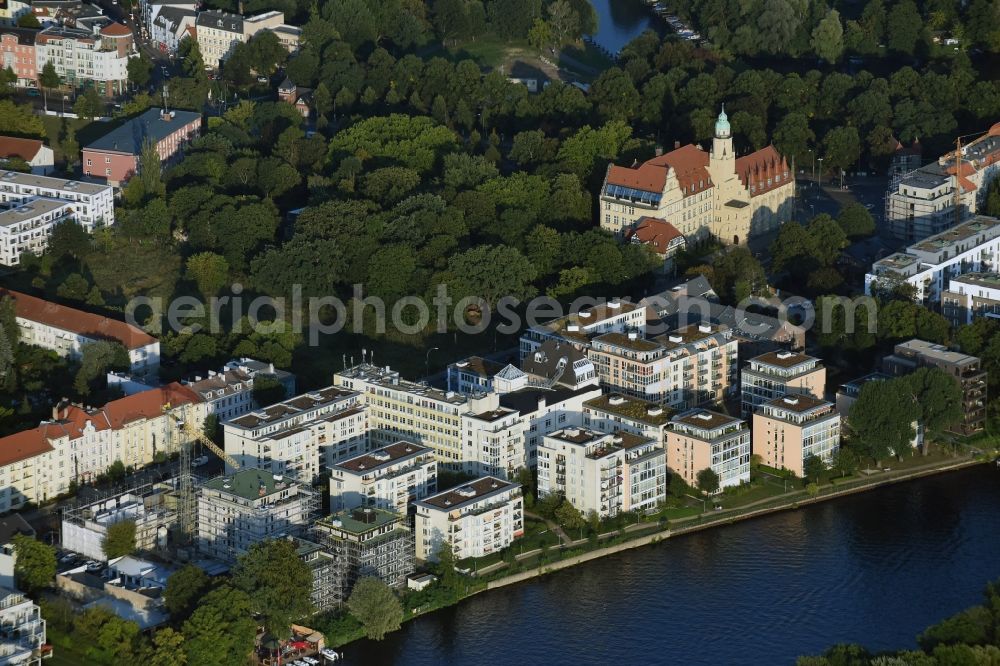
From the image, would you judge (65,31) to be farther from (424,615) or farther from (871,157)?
(424,615)

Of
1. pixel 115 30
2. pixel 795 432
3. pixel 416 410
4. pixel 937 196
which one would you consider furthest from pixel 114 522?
pixel 115 30

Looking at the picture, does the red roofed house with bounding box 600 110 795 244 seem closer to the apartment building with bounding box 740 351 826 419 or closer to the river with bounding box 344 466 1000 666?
the apartment building with bounding box 740 351 826 419

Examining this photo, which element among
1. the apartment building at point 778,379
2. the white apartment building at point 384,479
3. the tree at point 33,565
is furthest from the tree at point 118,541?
the apartment building at point 778,379

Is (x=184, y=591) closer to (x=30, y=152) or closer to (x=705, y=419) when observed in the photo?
(x=705, y=419)

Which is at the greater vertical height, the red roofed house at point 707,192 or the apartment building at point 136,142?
the apartment building at point 136,142

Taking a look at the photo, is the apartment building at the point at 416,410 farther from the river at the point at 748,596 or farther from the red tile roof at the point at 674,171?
the red tile roof at the point at 674,171

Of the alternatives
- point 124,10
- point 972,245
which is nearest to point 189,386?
point 972,245

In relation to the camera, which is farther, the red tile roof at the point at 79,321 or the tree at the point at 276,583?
the red tile roof at the point at 79,321
